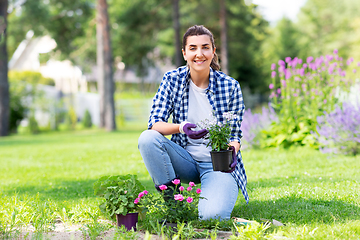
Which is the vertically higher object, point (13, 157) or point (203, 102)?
point (203, 102)

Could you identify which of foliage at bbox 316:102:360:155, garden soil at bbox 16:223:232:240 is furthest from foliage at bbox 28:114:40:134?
garden soil at bbox 16:223:232:240

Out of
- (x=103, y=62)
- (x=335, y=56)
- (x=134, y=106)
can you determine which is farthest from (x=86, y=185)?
(x=134, y=106)

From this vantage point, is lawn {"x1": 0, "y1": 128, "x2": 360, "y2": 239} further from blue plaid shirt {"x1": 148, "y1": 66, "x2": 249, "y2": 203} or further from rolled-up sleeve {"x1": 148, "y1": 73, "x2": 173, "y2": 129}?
rolled-up sleeve {"x1": 148, "y1": 73, "x2": 173, "y2": 129}

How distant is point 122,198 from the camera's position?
2.40 metres

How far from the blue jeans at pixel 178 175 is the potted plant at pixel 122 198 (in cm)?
18

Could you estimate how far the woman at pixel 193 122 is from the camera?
2536mm

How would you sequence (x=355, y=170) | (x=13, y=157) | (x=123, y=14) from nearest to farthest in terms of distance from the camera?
1. (x=355, y=170)
2. (x=13, y=157)
3. (x=123, y=14)

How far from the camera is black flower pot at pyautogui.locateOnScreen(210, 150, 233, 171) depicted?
2.37 metres

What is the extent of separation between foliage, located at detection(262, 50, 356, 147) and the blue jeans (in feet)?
10.5

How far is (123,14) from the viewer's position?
15438 mm

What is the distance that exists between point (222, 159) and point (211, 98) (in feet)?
2.05

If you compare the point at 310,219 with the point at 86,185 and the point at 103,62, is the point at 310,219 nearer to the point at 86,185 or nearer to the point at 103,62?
the point at 86,185

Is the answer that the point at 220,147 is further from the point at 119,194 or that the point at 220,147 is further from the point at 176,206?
the point at 119,194

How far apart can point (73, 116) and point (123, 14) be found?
191 inches
